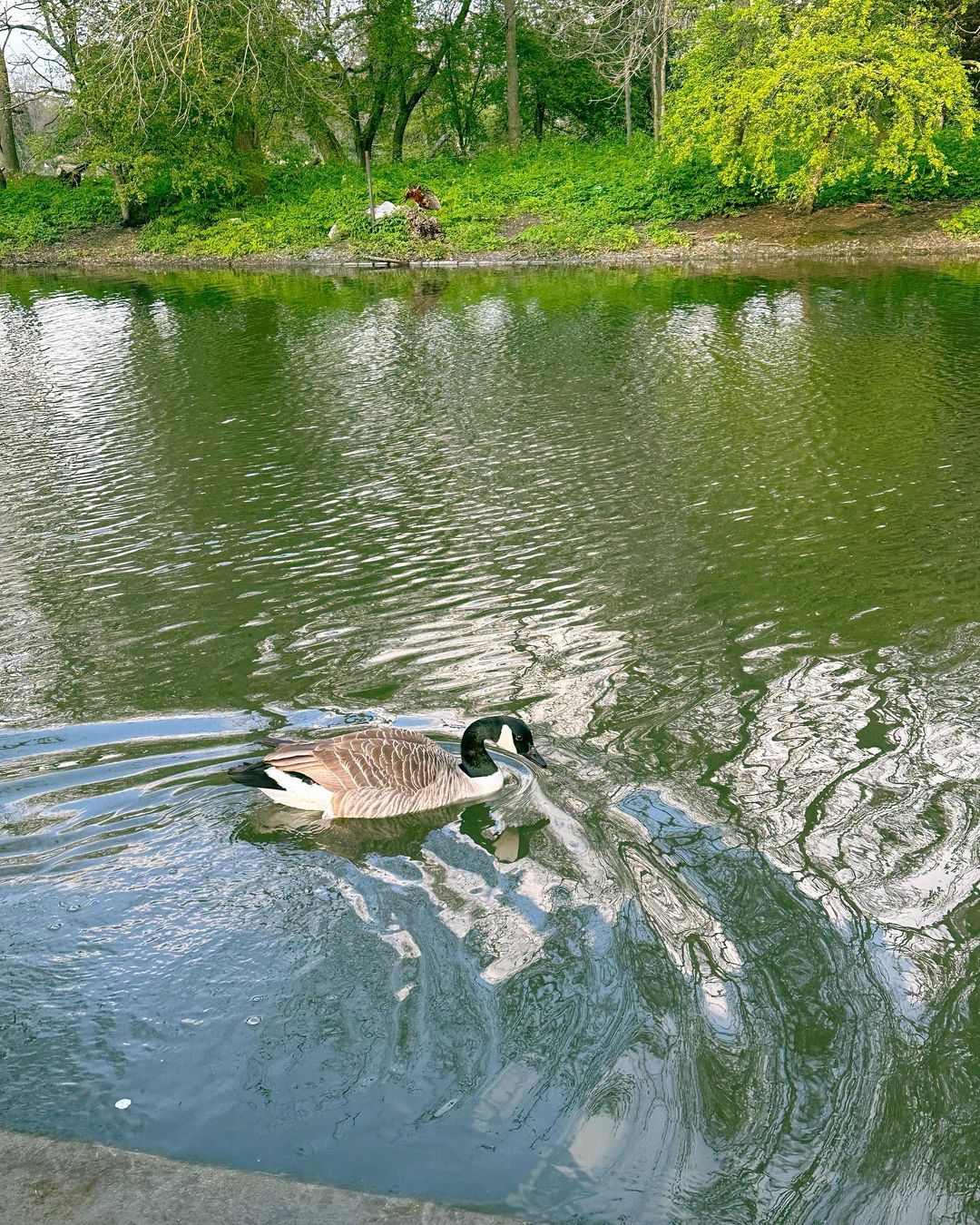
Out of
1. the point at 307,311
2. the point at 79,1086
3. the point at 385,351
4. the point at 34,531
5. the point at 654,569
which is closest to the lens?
the point at 79,1086

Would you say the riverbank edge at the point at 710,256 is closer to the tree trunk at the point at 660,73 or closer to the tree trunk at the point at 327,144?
the tree trunk at the point at 660,73

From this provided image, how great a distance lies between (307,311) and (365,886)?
21788mm

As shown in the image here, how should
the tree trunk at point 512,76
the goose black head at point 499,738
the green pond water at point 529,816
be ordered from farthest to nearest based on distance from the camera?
the tree trunk at point 512,76 → the goose black head at point 499,738 → the green pond water at point 529,816

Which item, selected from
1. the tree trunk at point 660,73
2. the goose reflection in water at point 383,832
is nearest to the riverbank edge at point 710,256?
the tree trunk at point 660,73

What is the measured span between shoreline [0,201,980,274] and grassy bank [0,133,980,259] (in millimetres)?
330

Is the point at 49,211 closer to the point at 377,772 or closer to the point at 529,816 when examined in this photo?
the point at 377,772

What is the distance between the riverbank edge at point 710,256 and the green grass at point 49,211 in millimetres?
3120

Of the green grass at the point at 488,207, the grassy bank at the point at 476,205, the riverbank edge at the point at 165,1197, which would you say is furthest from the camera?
the green grass at the point at 488,207

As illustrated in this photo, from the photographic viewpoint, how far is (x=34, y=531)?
1155 centimetres

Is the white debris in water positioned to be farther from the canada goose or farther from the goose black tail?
the goose black tail

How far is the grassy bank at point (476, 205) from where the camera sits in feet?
106

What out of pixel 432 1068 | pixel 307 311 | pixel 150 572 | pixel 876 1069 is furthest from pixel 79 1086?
pixel 307 311

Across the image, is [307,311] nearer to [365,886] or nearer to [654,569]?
[654,569]

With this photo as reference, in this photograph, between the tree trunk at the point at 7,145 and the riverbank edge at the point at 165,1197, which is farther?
the tree trunk at the point at 7,145
